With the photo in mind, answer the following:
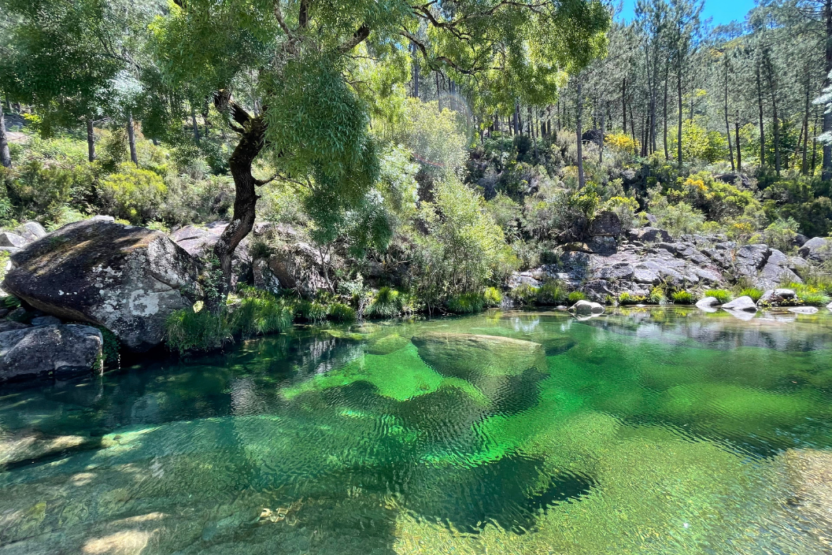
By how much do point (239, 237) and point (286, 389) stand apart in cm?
536

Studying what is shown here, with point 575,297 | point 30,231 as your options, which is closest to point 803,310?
point 575,297

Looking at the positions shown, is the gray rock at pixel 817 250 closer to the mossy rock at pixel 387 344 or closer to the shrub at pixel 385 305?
the shrub at pixel 385 305

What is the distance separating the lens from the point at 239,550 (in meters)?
3.13

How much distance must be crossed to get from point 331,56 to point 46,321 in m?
8.46

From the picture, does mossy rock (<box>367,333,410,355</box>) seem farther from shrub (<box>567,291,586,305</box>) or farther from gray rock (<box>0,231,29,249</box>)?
gray rock (<box>0,231,29,249</box>)

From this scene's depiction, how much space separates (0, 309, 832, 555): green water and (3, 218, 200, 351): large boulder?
1.23 metres

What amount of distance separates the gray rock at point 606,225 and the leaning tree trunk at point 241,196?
19789 mm

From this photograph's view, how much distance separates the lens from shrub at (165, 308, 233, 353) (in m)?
8.92

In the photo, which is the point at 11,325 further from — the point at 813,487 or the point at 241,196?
the point at 813,487

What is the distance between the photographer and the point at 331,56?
6.19 metres

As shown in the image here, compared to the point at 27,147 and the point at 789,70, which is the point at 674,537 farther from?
the point at 789,70

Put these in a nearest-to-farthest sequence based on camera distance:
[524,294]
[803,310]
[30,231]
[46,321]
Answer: [46,321] → [30,231] → [803,310] → [524,294]


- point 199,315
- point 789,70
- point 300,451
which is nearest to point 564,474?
point 300,451

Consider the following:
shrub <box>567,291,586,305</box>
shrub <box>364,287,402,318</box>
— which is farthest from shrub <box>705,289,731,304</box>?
shrub <box>364,287,402,318</box>
